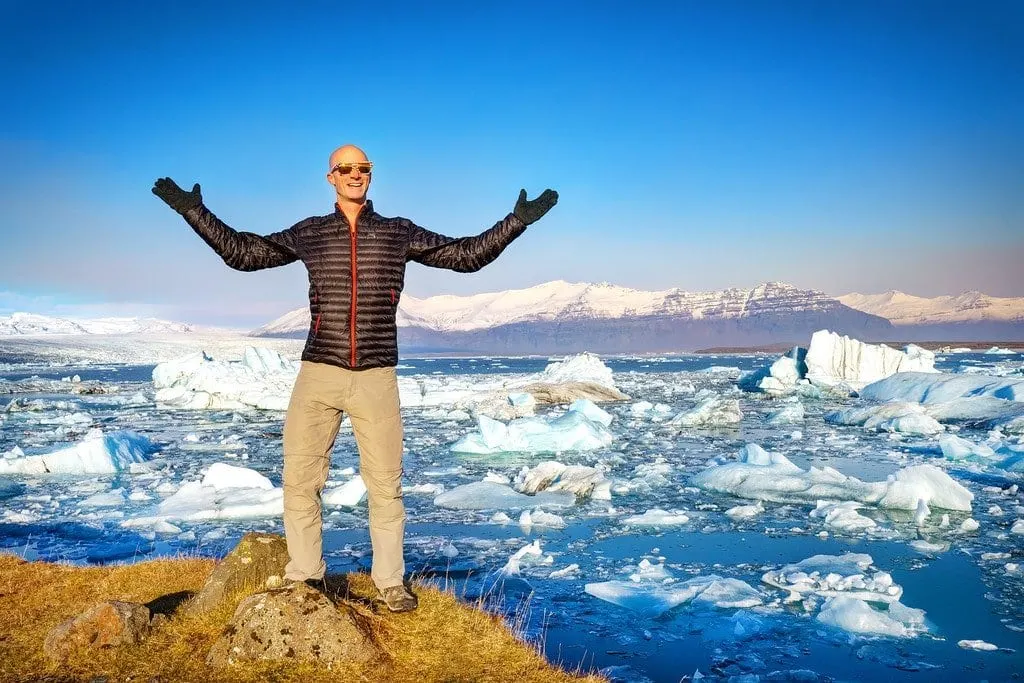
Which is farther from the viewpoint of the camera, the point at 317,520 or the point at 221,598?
the point at 221,598

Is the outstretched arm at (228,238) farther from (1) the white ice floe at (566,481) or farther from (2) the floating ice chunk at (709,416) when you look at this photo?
(2) the floating ice chunk at (709,416)

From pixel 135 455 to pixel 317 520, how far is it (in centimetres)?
1071

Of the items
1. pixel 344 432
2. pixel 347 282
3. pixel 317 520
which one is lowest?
pixel 344 432

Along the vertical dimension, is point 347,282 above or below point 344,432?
above

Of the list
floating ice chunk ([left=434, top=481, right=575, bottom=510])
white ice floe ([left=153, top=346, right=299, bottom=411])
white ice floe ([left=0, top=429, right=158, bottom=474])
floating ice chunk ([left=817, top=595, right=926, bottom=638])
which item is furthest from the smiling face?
white ice floe ([left=153, top=346, right=299, bottom=411])

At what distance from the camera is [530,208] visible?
414cm

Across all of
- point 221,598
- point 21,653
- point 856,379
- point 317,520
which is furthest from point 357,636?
point 856,379

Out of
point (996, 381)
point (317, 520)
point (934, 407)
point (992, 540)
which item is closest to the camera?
point (317, 520)

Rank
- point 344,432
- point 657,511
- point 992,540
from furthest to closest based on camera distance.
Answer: point 344,432 → point 657,511 → point 992,540

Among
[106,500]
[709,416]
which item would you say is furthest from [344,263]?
→ [709,416]

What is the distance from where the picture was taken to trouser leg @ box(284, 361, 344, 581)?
399cm

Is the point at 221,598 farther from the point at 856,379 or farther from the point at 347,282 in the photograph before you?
the point at 856,379

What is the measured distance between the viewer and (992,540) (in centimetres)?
730

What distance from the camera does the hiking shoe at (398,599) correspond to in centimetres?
423
